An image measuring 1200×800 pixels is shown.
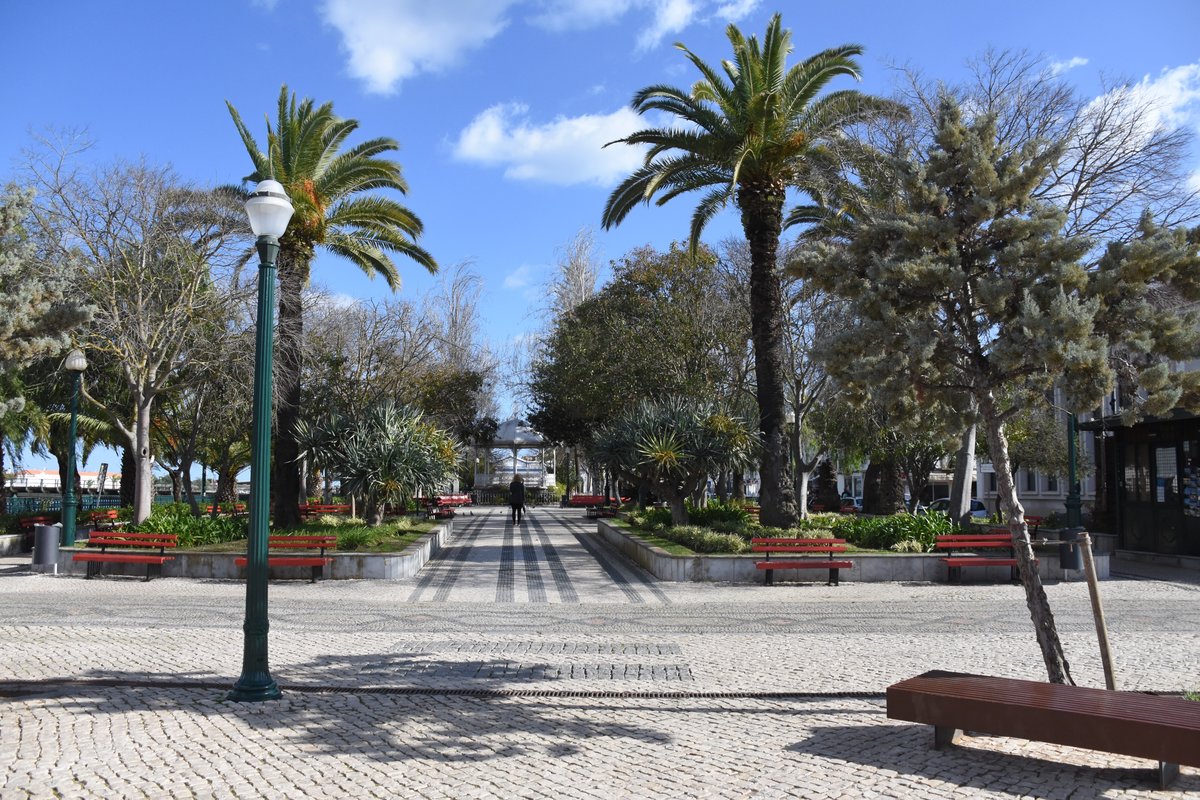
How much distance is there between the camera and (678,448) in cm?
1973

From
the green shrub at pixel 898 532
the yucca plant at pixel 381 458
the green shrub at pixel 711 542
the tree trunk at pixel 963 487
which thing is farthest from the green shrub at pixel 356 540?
the tree trunk at pixel 963 487

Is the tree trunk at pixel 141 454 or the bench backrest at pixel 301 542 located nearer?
the bench backrest at pixel 301 542

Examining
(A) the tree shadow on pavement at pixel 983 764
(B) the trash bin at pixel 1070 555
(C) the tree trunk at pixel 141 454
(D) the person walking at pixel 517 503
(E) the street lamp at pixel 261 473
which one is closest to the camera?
(A) the tree shadow on pavement at pixel 983 764

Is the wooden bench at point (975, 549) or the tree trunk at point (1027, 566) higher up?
the tree trunk at point (1027, 566)

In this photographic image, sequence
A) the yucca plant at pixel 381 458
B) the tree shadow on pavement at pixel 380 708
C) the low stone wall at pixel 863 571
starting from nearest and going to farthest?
the tree shadow on pavement at pixel 380 708, the low stone wall at pixel 863 571, the yucca plant at pixel 381 458

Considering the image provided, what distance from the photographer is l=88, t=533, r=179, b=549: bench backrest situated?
15594 mm

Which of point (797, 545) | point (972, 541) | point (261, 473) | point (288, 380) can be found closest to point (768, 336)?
point (797, 545)

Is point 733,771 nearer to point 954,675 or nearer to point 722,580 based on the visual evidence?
point 954,675

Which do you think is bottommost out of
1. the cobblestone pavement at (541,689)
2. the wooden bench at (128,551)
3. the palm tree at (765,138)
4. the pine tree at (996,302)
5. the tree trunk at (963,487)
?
the cobblestone pavement at (541,689)

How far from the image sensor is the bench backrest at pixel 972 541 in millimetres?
16156

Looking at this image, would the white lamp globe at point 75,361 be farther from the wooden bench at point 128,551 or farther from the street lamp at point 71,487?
the wooden bench at point 128,551

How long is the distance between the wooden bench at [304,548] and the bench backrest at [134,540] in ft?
4.83

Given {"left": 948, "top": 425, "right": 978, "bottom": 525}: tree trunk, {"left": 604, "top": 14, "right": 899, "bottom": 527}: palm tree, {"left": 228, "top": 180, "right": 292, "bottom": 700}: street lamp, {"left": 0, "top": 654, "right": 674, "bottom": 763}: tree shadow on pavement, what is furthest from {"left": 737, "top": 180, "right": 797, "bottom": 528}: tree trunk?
{"left": 228, "top": 180, "right": 292, "bottom": 700}: street lamp

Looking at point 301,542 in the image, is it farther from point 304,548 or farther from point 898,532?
point 898,532
